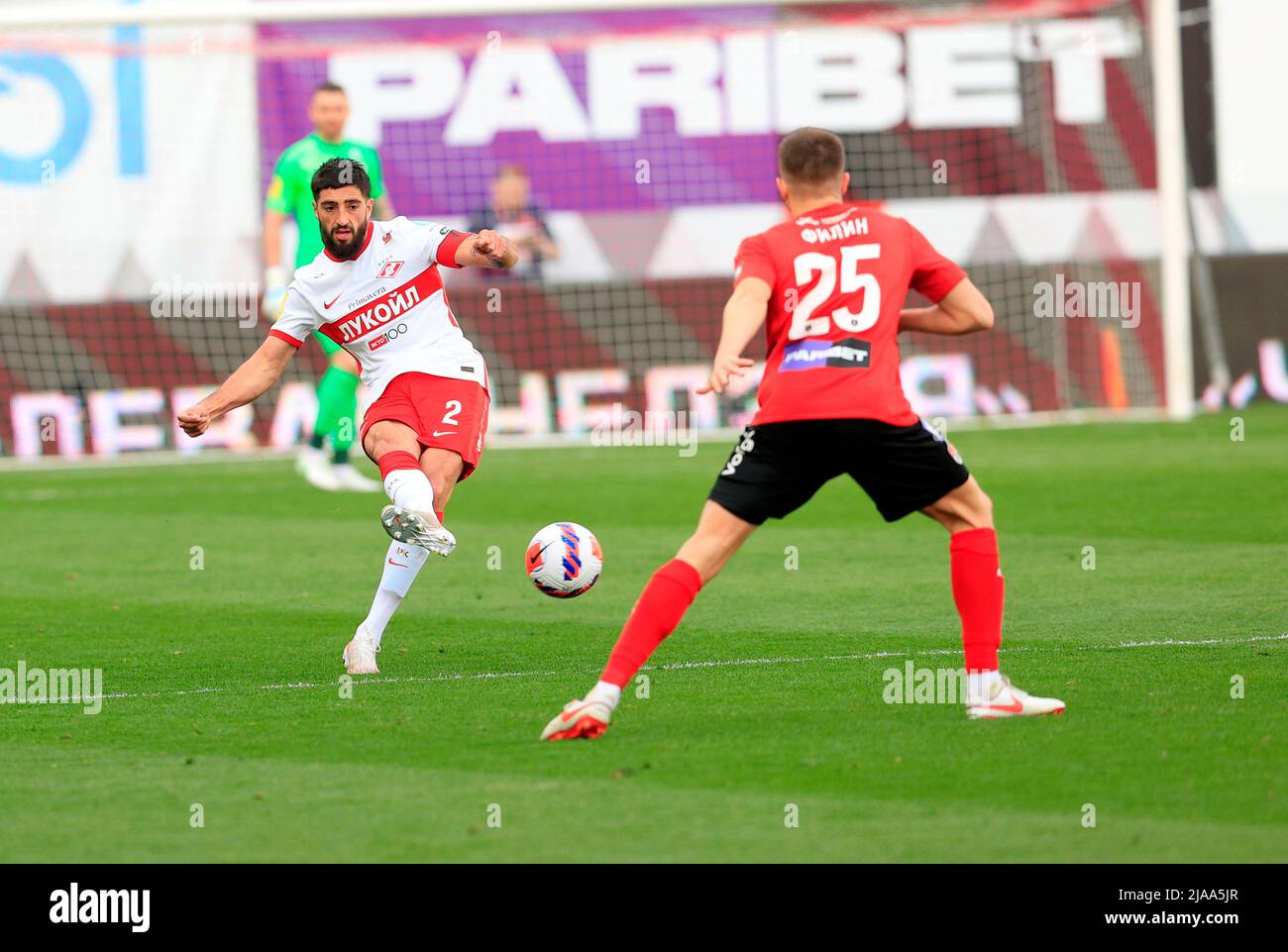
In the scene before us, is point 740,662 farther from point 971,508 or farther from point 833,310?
point 833,310

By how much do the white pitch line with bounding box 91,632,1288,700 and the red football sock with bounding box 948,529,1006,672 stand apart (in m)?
1.29

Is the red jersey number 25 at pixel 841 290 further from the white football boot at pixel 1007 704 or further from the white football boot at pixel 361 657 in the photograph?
the white football boot at pixel 361 657

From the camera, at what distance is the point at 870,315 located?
611cm

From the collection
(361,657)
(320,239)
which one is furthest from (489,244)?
(320,239)

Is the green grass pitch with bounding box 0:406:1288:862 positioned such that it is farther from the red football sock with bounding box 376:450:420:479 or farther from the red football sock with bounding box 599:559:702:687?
the red football sock with bounding box 376:450:420:479

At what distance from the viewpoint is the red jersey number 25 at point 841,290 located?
609cm

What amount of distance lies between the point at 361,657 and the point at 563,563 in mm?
853

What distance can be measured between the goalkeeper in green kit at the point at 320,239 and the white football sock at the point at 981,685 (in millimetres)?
7373

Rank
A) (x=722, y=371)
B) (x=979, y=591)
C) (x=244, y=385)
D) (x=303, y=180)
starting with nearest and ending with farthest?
1. (x=722, y=371)
2. (x=979, y=591)
3. (x=244, y=385)
4. (x=303, y=180)

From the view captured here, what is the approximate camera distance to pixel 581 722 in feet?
19.8

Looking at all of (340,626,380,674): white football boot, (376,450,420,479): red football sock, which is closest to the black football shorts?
(376,450,420,479): red football sock
